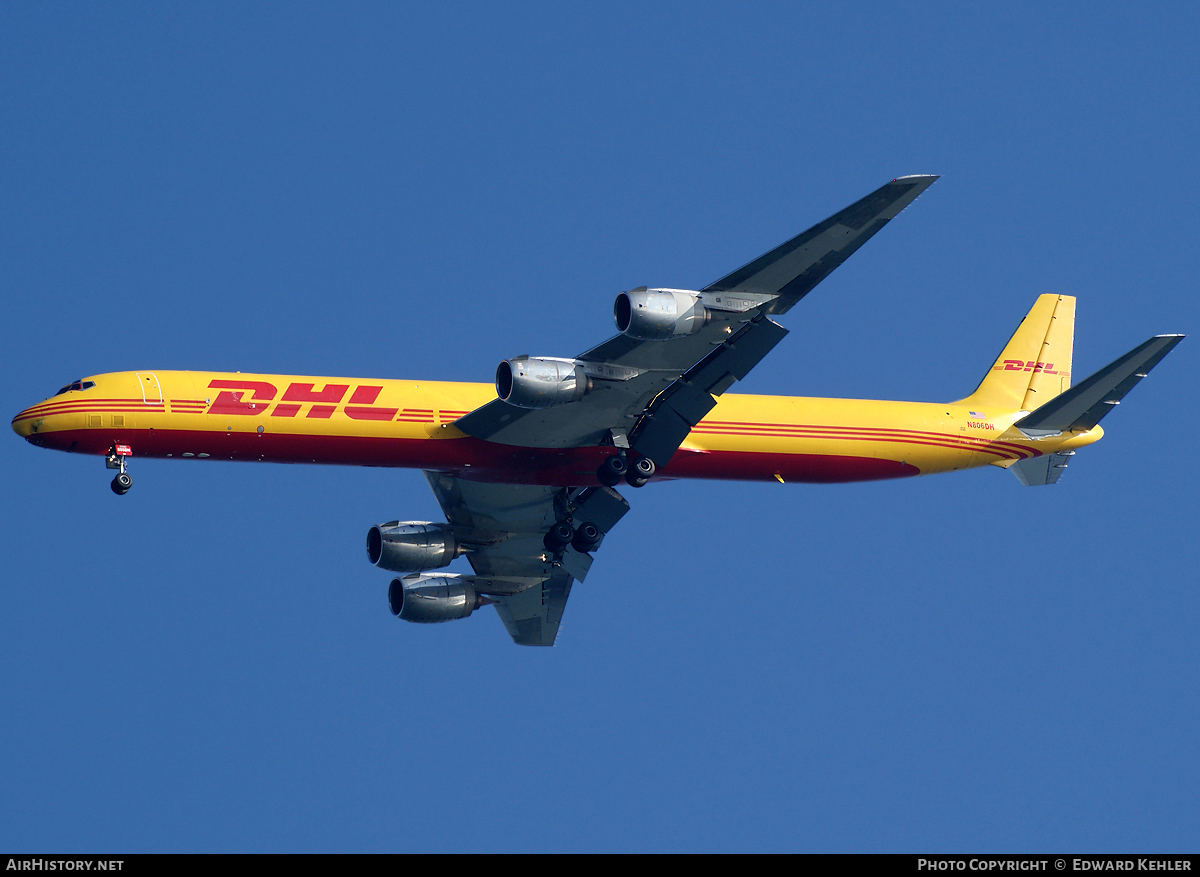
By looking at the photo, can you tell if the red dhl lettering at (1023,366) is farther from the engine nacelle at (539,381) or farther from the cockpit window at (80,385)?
the cockpit window at (80,385)

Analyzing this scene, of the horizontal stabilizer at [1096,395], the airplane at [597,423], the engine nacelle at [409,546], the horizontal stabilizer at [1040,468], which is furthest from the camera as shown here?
the horizontal stabilizer at [1040,468]

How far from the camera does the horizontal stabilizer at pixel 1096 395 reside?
147 feet

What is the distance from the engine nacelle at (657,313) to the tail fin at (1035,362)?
1597cm

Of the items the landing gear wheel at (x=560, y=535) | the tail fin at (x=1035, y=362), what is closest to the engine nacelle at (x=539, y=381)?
the landing gear wheel at (x=560, y=535)

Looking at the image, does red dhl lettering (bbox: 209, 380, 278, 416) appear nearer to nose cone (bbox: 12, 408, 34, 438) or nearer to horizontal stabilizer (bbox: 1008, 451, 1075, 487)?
nose cone (bbox: 12, 408, 34, 438)

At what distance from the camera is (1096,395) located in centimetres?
4853

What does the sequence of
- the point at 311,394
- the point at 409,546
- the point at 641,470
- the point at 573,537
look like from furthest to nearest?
1. the point at 409,546
2. the point at 573,537
3. the point at 641,470
4. the point at 311,394

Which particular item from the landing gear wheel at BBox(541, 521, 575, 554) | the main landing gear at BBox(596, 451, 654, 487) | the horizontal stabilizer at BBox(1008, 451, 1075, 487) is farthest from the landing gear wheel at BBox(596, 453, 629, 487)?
the horizontal stabilizer at BBox(1008, 451, 1075, 487)

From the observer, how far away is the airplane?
134ft

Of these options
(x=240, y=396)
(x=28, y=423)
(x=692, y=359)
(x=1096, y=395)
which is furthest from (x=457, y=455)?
(x=1096, y=395)

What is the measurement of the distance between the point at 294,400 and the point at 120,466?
17.5 ft

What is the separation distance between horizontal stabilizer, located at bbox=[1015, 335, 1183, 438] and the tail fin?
6.90ft

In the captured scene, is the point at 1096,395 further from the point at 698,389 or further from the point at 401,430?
the point at 401,430
